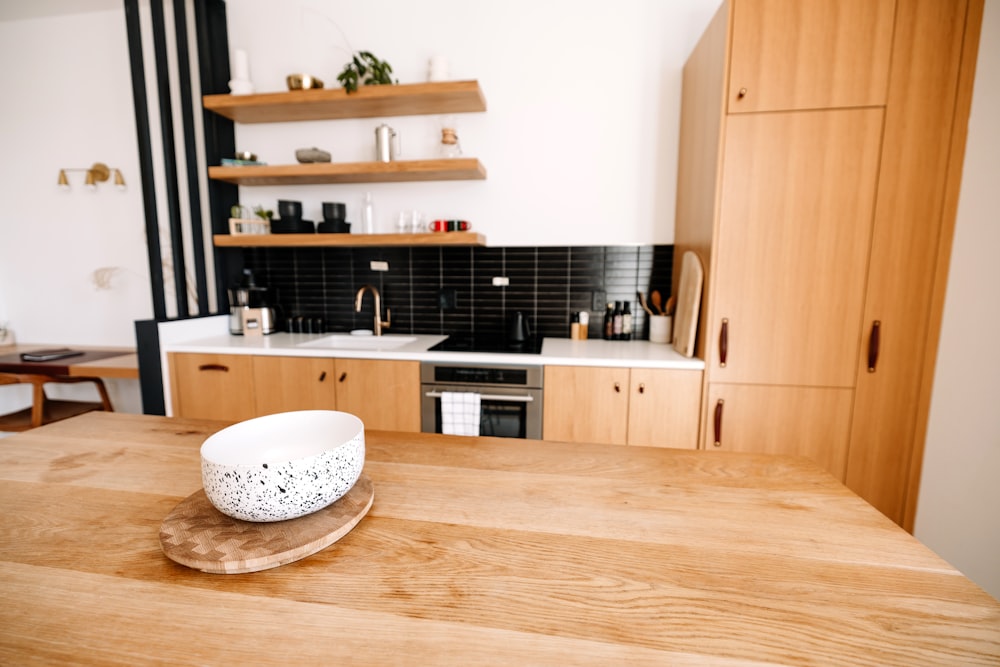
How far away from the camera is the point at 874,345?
6.30 feet

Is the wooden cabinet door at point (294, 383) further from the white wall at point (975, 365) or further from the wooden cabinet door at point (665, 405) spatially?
the white wall at point (975, 365)

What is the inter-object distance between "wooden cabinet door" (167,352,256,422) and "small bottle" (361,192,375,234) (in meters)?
1.00

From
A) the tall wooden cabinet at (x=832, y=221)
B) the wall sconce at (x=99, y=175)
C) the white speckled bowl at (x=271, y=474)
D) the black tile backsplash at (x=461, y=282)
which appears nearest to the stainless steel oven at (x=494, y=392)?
the black tile backsplash at (x=461, y=282)

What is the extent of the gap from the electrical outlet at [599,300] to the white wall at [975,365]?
1.48 meters

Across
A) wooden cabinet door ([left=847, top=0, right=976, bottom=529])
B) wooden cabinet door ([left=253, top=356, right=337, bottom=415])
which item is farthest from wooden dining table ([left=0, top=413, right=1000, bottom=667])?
wooden cabinet door ([left=847, top=0, right=976, bottom=529])

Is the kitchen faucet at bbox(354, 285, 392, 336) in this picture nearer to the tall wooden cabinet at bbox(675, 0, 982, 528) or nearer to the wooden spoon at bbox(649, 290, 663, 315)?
the wooden spoon at bbox(649, 290, 663, 315)

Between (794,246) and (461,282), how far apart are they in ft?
5.74

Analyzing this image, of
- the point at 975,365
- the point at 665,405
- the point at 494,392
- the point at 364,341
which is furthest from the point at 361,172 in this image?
the point at 975,365

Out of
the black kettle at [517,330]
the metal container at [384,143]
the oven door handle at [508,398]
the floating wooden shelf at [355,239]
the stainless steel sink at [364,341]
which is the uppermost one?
the metal container at [384,143]

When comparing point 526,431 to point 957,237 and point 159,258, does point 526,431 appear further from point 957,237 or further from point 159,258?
point 159,258

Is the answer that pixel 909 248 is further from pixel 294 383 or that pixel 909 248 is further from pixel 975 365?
pixel 294 383

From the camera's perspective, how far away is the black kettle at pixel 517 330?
2.50 metres

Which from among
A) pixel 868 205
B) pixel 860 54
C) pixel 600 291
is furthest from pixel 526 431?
pixel 860 54

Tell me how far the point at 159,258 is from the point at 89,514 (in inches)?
89.9
